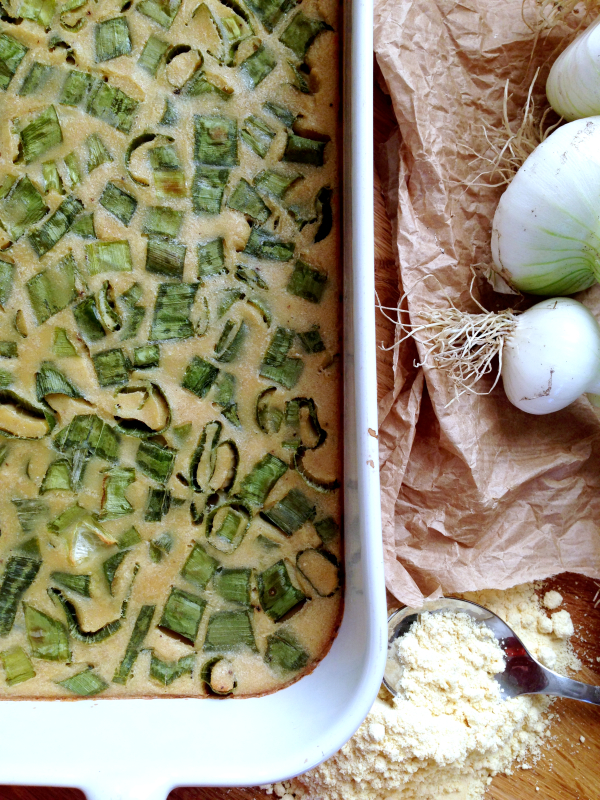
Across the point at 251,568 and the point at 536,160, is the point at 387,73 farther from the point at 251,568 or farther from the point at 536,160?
the point at 251,568

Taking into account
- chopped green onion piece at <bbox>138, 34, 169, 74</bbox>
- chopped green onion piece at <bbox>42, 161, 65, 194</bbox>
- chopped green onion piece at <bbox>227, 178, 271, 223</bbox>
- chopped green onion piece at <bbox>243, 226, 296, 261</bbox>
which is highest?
chopped green onion piece at <bbox>138, 34, 169, 74</bbox>

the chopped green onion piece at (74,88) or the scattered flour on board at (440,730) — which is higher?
the chopped green onion piece at (74,88)

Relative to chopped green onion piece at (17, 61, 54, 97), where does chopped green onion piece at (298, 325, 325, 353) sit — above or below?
below

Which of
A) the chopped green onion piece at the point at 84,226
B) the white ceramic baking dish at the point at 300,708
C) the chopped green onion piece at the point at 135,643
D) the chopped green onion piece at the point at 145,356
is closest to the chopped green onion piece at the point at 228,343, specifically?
the chopped green onion piece at the point at 145,356

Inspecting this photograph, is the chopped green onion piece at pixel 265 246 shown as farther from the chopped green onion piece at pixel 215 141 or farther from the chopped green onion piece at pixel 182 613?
the chopped green onion piece at pixel 182 613

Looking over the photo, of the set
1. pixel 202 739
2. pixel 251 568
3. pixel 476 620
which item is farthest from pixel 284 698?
pixel 476 620

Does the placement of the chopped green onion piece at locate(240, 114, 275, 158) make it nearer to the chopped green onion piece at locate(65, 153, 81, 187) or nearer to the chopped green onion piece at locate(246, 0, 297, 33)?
the chopped green onion piece at locate(246, 0, 297, 33)

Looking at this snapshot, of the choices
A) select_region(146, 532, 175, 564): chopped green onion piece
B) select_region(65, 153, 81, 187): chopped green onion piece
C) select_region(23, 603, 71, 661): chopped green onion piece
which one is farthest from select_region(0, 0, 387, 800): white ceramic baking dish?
select_region(65, 153, 81, 187): chopped green onion piece
